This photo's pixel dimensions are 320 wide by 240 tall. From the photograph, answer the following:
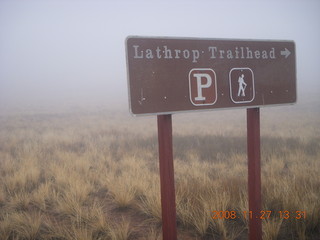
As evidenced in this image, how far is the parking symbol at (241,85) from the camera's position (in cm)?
246

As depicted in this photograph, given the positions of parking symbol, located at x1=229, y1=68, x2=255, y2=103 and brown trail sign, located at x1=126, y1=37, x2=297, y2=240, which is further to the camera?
parking symbol, located at x1=229, y1=68, x2=255, y2=103

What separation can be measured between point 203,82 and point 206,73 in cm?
8

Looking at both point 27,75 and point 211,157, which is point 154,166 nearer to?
point 211,157

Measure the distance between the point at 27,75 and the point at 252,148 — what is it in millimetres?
128791

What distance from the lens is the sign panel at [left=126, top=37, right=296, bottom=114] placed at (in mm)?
2109

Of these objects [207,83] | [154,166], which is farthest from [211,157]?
[207,83]

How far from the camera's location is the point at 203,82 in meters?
2.34

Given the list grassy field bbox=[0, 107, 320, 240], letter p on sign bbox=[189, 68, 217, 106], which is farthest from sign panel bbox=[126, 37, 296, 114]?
grassy field bbox=[0, 107, 320, 240]

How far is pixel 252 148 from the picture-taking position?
8.84 feet
